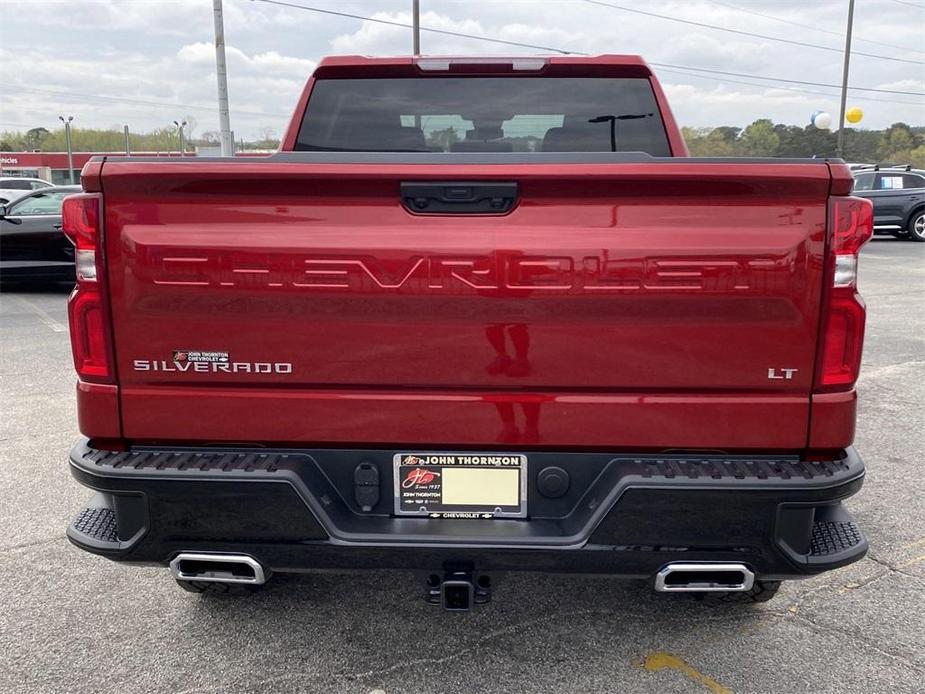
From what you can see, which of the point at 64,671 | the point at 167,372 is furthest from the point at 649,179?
the point at 64,671

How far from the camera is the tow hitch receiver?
2.34m

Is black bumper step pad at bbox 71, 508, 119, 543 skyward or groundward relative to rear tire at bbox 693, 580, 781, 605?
skyward

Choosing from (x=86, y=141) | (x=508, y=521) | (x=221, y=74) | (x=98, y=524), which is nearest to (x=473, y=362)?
(x=508, y=521)

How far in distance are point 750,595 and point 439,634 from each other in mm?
1207

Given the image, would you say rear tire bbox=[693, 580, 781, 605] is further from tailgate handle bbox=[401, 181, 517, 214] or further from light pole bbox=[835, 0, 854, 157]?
light pole bbox=[835, 0, 854, 157]

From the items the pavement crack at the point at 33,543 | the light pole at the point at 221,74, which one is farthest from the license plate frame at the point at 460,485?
the light pole at the point at 221,74

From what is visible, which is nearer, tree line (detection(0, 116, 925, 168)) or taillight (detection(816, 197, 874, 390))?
taillight (detection(816, 197, 874, 390))

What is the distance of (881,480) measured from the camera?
14.8ft

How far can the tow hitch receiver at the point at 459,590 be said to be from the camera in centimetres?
234

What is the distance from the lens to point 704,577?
236cm

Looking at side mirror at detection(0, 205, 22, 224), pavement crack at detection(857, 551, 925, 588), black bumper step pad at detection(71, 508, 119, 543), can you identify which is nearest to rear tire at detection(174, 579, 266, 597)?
black bumper step pad at detection(71, 508, 119, 543)

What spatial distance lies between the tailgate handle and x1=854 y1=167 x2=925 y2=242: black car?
2013 cm

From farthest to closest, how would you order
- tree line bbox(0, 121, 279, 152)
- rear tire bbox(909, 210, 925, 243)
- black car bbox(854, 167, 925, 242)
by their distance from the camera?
tree line bbox(0, 121, 279, 152) → rear tire bbox(909, 210, 925, 243) → black car bbox(854, 167, 925, 242)

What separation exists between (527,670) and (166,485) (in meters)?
1.35
